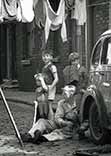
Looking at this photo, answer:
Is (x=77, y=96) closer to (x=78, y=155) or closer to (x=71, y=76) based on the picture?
(x=71, y=76)

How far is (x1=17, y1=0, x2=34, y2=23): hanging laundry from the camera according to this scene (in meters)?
11.7

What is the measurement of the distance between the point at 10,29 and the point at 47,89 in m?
17.7

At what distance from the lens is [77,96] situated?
35.0 feet

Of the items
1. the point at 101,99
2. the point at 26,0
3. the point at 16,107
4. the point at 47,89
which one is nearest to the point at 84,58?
the point at 16,107

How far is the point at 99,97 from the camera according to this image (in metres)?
9.08

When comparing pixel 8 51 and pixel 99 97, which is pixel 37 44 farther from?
pixel 99 97

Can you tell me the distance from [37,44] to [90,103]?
13.2 m

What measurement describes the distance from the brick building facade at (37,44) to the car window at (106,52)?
5812mm

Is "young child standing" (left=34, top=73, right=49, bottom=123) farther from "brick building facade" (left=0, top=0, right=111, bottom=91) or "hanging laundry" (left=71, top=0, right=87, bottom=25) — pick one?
"brick building facade" (left=0, top=0, right=111, bottom=91)

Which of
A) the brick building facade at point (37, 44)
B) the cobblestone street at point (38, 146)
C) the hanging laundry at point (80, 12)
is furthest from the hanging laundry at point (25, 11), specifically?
the brick building facade at point (37, 44)

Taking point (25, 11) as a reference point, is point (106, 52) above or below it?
below

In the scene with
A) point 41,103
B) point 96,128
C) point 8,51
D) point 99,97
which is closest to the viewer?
point 99,97

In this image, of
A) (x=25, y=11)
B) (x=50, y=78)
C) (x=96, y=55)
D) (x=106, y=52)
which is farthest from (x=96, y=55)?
(x=25, y=11)

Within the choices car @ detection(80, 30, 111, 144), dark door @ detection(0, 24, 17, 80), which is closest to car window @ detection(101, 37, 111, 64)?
car @ detection(80, 30, 111, 144)
